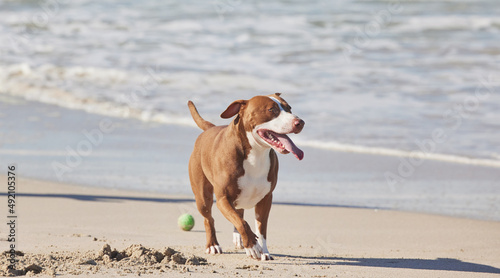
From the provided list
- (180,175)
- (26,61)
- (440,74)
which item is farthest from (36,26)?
(180,175)

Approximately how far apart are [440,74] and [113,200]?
30.2 feet

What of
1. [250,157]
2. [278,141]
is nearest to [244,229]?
[250,157]

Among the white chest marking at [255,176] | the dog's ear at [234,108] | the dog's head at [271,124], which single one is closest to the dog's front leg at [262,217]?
the white chest marking at [255,176]

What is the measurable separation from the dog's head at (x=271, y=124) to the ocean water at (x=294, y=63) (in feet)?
15.8

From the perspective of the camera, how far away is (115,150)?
9352 mm

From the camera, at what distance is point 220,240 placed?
600 centimetres

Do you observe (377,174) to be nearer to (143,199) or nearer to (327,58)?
(143,199)

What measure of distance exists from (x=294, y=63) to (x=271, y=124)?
11.6 metres

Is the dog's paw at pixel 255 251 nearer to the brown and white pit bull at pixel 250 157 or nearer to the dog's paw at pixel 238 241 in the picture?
the brown and white pit bull at pixel 250 157

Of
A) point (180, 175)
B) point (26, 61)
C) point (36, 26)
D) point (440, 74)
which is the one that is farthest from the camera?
point (36, 26)

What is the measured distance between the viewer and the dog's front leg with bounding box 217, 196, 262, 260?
4828 millimetres

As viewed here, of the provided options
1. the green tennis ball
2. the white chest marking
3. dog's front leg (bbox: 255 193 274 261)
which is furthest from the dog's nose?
the green tennis ball

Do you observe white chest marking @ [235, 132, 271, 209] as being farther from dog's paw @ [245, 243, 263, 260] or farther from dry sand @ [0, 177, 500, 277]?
dry sand @ [0, 177, 500, 277]

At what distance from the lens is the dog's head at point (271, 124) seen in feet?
15.3
